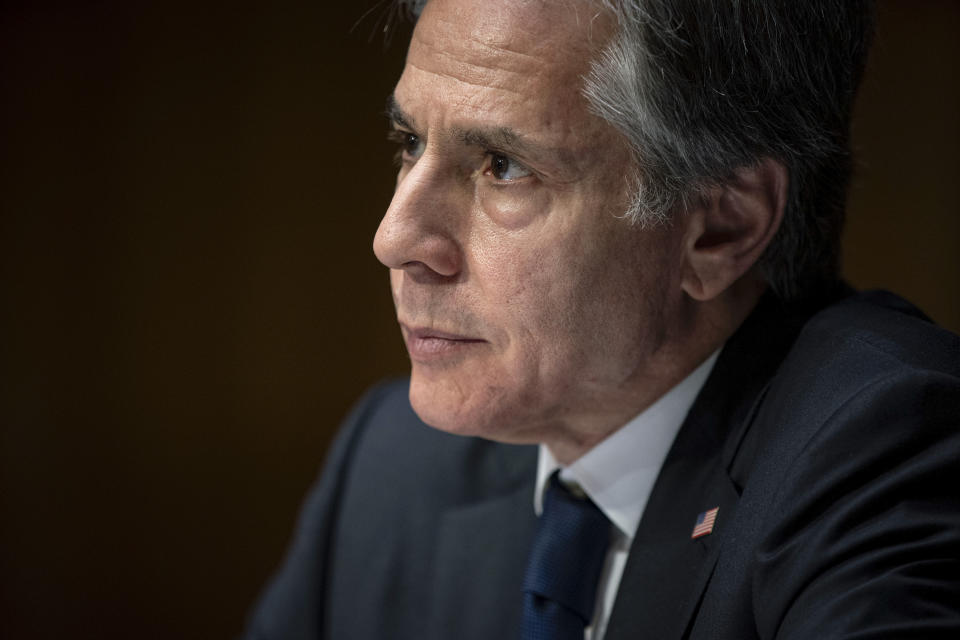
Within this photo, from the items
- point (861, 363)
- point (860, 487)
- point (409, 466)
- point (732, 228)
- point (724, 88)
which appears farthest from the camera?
point (409, 466)

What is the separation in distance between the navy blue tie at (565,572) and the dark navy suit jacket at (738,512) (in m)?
0.12

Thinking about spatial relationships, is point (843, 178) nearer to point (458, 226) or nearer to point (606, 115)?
point (606, 115)

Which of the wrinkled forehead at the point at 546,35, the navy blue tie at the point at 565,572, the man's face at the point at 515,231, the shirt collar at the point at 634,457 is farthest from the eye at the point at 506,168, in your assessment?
the navy blue tie at the point at 565,572

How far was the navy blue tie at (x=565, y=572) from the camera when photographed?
150 centimetres

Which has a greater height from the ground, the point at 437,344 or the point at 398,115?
the point at 398,115

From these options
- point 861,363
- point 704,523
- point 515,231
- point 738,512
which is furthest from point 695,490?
point 515,231

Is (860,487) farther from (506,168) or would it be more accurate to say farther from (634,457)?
(506,168)

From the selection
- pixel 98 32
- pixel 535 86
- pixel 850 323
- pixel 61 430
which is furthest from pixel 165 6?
pixel 850 323

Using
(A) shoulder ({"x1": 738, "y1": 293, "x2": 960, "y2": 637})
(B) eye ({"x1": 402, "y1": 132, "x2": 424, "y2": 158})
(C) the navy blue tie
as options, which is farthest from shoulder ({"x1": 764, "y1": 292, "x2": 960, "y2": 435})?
(B) eye ({"x1": 402, "y1": 132, "x2": 424, "y2": 158})

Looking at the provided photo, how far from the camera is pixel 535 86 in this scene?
1289 millimetres

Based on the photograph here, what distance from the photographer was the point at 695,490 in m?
1.41

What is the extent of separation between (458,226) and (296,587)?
0.86m

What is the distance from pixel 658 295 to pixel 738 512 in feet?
1.05

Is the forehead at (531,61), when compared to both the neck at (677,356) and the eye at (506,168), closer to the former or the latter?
the eye at (506,168)
